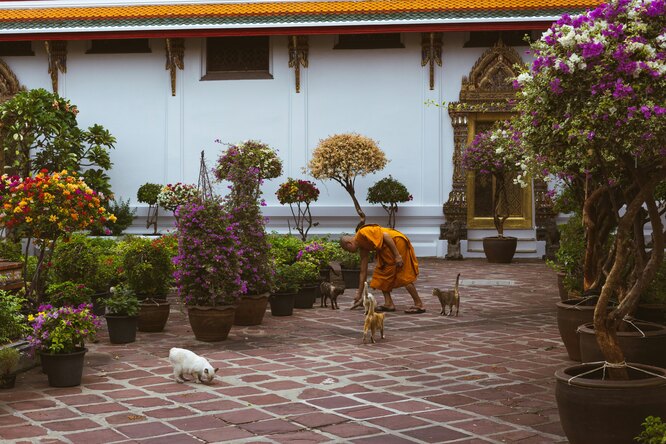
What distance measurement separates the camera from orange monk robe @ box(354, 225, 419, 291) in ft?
40.0

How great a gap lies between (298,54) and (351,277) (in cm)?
790

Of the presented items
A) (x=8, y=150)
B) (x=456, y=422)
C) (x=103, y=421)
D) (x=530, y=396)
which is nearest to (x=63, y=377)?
(x=103, y=421)

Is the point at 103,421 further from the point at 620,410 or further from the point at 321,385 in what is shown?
the point at 620,410

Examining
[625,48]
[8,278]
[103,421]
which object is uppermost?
[625,48]

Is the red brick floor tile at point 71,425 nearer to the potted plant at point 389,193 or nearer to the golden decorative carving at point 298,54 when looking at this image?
the potted plant at point 389,193

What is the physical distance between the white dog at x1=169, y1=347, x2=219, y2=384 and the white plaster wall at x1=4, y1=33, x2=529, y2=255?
534 inches

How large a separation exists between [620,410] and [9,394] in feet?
15.9

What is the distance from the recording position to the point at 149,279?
10969mm

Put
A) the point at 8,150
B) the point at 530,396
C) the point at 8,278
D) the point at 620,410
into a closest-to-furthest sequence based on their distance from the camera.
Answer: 1. the point at 620,410
2. the point at 530,396
3. the point at 8,278
4. the point at 8,150

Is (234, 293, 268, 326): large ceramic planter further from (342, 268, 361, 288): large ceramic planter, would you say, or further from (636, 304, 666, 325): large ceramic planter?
(636, 304, 666, 325): large ceramic planter

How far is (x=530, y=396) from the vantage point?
24.5ft

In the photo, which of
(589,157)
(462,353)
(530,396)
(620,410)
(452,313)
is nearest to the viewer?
(620,410)

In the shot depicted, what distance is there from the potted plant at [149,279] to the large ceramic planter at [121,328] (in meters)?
0.67

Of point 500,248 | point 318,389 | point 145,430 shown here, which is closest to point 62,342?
point 145,430
